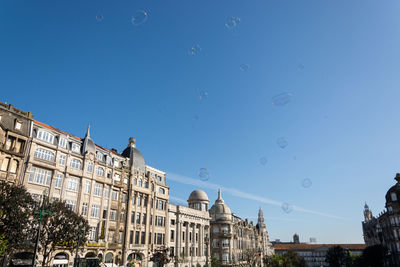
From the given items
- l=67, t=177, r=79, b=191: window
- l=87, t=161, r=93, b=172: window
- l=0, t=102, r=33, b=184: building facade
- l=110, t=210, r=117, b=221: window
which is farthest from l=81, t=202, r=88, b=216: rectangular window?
l=0, t=102, r=33, b=184: building facade

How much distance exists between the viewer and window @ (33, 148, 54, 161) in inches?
1480

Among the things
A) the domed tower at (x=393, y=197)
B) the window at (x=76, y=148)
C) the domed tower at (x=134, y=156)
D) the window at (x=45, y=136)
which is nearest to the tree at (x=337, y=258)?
the domed tower at (x=393, y=197)

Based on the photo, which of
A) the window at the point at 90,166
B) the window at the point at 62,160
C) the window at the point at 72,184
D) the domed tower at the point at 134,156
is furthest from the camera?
the domed tower at the point at 134,156

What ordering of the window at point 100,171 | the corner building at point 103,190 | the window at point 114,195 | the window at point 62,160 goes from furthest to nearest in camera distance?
the window at point 114,195, the window at point 100,171, the window at point 62,160, the corner building at point 103,190

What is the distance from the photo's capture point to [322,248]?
162 meters

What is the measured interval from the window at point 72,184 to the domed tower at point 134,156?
11826 mm

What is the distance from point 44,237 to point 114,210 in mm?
14649

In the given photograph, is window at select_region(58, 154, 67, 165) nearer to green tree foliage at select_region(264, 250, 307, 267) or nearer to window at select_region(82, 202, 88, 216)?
window at select_region(82, 202, 88, 216)

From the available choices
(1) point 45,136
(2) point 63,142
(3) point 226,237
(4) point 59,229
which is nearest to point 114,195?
(2) point 63,142

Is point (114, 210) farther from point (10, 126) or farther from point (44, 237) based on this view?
point (10, 126)

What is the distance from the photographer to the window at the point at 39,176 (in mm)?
36344

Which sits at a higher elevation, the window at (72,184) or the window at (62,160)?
the window at (62,160)

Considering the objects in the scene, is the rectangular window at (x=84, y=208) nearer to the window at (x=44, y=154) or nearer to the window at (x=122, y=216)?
the window at (x=122, y=216)

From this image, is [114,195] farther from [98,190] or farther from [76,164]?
[76,164]
